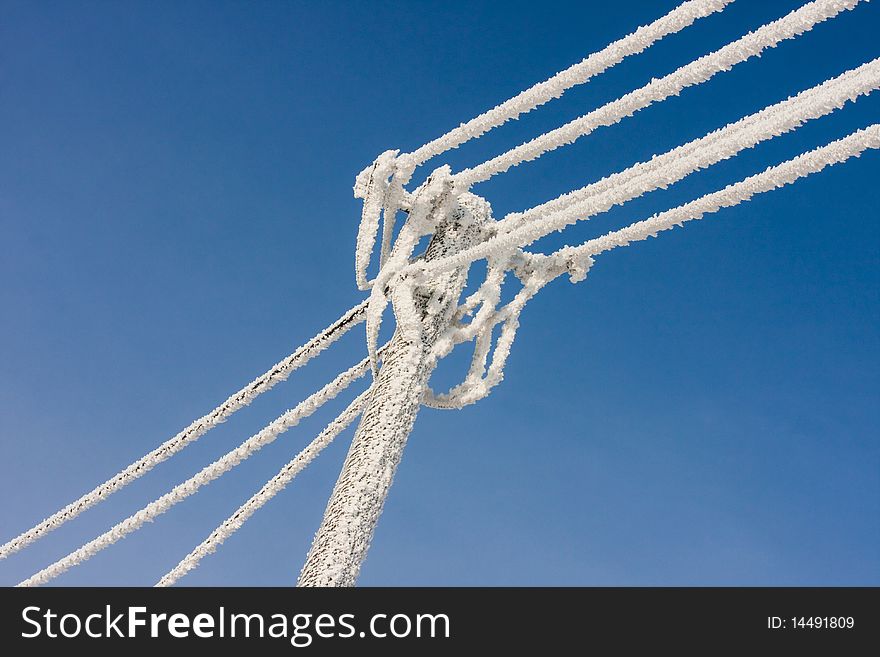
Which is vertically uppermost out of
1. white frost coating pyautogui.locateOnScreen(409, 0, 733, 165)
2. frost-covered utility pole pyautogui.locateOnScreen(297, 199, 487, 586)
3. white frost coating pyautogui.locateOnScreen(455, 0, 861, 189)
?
white frost coating pyautogui.locateOnScreen(409, 0, 733, 165)

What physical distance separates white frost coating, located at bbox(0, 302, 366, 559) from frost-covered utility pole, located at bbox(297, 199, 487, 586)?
608mm

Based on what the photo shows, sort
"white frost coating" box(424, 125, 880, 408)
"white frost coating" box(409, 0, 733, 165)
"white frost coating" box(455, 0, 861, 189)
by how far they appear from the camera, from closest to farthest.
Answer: "white frost coating" box(455, 0, 861, 189)
"white frost coating" box(409, 0, 733, 165)
"white frost coating" box(424, 125, 880, 408)

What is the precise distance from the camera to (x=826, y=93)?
382 cm

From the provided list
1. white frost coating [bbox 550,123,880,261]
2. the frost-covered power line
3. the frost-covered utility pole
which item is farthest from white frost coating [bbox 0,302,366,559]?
white frost coating [bbox 550,123,880,261]

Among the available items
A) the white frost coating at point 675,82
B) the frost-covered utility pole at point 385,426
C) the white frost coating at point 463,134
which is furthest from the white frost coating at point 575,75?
the frost-covered utility pole at point 385,426

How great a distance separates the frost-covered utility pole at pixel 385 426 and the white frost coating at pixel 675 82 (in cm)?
56

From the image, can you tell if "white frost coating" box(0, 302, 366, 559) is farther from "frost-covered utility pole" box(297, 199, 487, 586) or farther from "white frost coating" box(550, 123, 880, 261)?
"white frost coating" box(550, 123, 880, 261)

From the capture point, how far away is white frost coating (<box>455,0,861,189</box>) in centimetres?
407

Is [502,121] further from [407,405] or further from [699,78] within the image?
[407,405]

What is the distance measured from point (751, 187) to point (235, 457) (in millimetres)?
4108

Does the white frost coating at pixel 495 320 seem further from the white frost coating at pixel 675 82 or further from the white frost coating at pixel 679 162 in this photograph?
the white frost coating at pixel 675 82

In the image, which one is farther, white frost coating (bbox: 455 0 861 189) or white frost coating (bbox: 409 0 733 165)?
white frost coating (bbox: 409 0 733 165)
